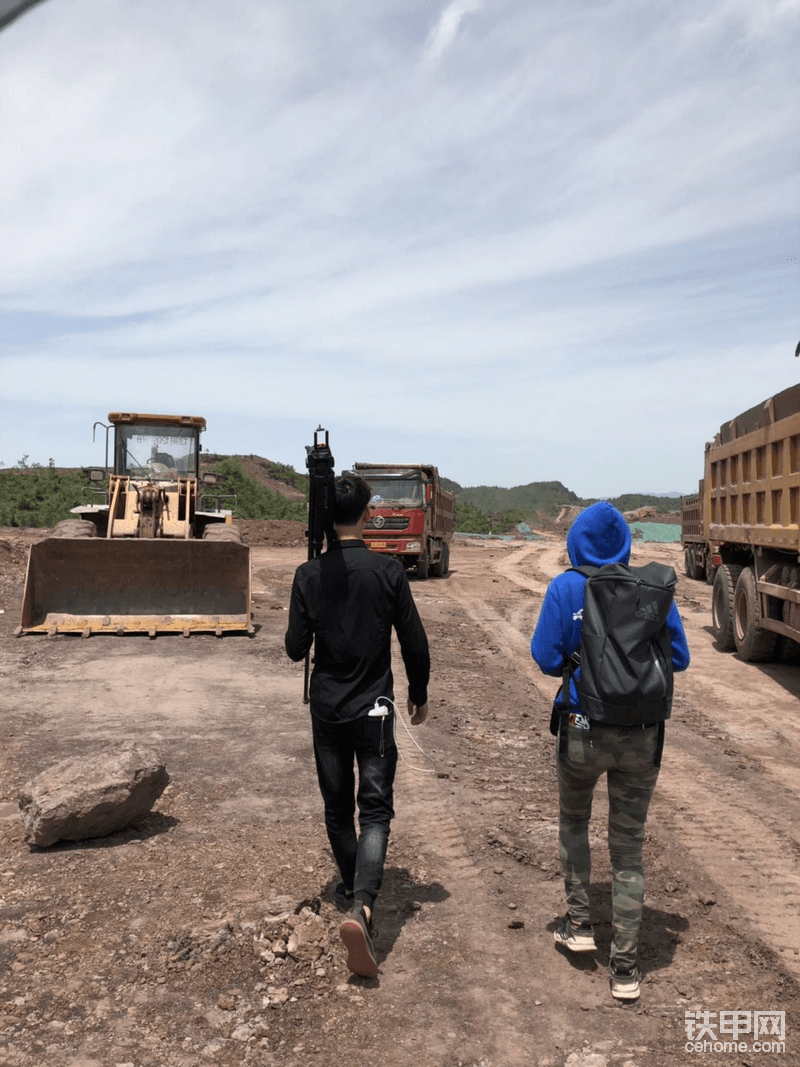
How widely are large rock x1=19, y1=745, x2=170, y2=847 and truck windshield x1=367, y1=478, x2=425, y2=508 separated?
574 inches

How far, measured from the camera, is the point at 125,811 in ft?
14.6

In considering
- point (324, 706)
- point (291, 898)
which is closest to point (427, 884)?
point (291, 898)

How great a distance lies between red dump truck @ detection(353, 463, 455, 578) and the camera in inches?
746

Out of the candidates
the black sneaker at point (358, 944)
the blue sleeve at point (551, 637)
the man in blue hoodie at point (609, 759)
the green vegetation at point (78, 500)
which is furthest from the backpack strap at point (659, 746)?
the green vegetation at point (78, 500)

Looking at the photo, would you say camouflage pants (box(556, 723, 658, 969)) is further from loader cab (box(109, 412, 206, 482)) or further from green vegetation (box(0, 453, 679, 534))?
green vegetation (box(0, 453, 679, 534))

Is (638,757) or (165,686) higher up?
(638,757)

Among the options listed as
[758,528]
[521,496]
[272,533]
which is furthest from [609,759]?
[521,496]

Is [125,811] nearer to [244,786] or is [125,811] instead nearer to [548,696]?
[244,786]

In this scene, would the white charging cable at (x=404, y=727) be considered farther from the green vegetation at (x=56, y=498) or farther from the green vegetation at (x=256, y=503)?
the green vegetation at (x=256, y=503)

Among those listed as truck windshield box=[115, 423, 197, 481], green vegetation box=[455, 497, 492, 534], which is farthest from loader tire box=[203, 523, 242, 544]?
green vegetation box=[455, 497, 492, 534]

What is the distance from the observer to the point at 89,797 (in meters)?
4.34

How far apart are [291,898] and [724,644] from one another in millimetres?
8076

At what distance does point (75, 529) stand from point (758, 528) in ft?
28.0

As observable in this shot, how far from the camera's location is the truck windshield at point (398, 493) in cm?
1916
